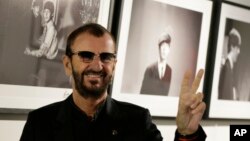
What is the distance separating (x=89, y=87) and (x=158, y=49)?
26.8 inches

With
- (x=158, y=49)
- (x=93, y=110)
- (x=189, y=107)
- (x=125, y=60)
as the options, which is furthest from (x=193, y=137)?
→ (x=158, y=49)

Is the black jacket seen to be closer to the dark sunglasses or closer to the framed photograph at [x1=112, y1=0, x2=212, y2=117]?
the dark sunglasses

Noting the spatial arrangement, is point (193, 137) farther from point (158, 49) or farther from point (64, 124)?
point (158, 49)

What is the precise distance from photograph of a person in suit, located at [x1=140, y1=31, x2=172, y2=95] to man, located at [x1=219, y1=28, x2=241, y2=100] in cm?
38

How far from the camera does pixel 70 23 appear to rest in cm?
132

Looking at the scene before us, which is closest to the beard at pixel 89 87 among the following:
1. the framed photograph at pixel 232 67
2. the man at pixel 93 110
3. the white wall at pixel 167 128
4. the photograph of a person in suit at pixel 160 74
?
the man at pixel 93 110

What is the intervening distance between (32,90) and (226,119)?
3.73ft

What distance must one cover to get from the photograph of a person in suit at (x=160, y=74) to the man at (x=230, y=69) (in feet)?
1.23

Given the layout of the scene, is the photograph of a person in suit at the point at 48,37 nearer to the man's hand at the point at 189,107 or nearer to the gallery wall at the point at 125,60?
the gallery wall at the point at 125,60

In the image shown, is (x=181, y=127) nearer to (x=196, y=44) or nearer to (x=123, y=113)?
(x=123, y=113)

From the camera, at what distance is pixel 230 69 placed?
6.31ft

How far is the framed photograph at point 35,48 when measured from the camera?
117 cm

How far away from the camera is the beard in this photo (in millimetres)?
996

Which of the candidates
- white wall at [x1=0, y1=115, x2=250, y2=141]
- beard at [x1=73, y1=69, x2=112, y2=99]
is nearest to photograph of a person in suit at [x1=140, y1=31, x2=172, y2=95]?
white wall at [x1=0, y1=115, x2=250, y2=141]
